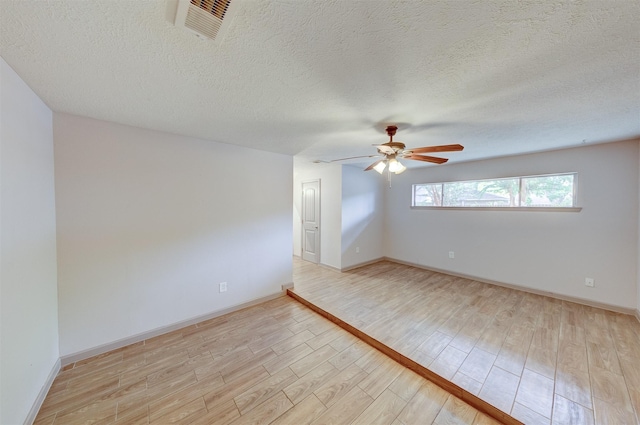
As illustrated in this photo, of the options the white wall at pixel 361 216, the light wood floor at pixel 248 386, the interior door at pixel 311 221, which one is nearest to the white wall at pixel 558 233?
the white wall at pixel 361 216

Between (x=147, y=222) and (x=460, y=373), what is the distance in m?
3.45

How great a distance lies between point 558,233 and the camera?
3.37 metres

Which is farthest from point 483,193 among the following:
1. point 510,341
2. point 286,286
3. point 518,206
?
point 286,286

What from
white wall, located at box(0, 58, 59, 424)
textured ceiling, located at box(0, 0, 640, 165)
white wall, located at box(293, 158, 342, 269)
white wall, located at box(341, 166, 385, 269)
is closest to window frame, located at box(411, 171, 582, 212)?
white wall, located at box(341, 166, 385, 269)

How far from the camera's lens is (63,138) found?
2.02 m

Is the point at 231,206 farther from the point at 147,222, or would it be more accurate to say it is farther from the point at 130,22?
the point at 130,22

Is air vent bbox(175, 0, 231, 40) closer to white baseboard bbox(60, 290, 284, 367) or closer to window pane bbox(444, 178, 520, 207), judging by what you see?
white baseboard bbox(60, 290, 284, 367)

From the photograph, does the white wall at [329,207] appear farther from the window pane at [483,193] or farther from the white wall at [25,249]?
the white wall at [25,249]

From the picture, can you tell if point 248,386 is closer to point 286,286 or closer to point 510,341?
point 286,286

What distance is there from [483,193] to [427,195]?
3.45 ft

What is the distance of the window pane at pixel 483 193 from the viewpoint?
12.6 ft

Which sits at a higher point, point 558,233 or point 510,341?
point 558,233

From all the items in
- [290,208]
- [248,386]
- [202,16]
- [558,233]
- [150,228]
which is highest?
[202,16]

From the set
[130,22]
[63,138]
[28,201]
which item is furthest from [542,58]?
[63,138]
